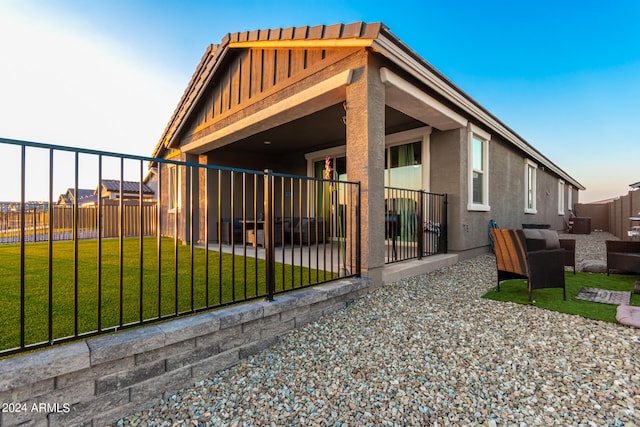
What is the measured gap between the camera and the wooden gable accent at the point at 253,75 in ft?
14.5

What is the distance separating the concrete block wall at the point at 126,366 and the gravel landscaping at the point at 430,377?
93 mm

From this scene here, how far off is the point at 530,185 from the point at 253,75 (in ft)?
32.5

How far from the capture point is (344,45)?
12.1ft

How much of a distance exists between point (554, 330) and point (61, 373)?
11.9 feet

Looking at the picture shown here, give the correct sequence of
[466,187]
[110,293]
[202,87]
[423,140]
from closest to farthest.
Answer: [110,293]
[466,187]
[423,140]
[202,87]

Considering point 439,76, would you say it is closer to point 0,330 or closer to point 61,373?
point 61,373

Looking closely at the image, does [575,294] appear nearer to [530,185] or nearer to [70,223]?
[530,185]

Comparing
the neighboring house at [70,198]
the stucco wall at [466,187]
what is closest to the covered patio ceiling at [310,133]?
the stucco wall at [466,187]

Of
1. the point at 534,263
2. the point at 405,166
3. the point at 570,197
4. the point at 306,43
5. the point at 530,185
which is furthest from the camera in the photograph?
the point at 570,197

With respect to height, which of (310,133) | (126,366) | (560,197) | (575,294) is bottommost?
(575,294)

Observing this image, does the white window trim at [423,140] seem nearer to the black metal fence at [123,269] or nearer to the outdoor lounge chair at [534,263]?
the outdoor lounge chair at [534,263]

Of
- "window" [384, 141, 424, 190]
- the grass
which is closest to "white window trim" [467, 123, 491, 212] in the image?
"window" [384, 141, 424, 190]

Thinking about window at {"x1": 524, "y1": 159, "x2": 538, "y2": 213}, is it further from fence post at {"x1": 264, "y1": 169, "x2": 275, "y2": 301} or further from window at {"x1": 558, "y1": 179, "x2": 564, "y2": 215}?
fence post at {"x1": 264, "y1": 169, "x2": 275, "y2": 301}

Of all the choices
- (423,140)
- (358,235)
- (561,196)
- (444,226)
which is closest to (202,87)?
(423,140)
